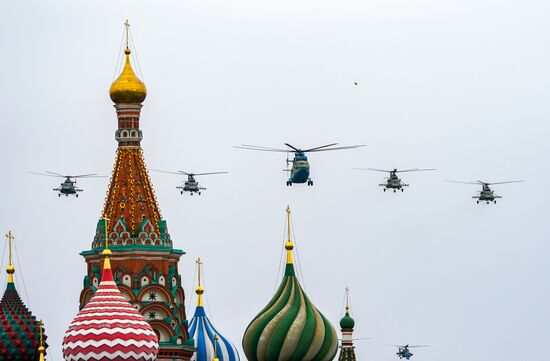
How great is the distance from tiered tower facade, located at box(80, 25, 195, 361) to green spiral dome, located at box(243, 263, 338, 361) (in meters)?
2.93

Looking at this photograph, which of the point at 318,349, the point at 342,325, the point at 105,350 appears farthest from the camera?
the point at 342,325

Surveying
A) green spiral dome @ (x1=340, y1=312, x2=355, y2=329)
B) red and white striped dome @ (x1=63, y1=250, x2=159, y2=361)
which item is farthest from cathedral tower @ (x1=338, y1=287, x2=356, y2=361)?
red and white striped dome @ (x1=63, y1=250, x2=159, y2=361)

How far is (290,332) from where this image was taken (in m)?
157

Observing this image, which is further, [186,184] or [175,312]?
[186,184]

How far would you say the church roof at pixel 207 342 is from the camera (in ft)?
534

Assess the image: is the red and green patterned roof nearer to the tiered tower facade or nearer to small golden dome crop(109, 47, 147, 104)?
the tiered tower facade

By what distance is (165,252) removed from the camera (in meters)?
159

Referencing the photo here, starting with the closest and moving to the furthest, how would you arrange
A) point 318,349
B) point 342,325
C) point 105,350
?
point 105,350 < point 318,349 < point 342,325

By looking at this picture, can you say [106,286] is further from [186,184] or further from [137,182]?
[186,184]

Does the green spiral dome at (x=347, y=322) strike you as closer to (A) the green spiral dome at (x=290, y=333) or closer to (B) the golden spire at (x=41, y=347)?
(A) the green spiral dome at (x=290, y=333)

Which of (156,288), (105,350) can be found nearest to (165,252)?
(156,288)

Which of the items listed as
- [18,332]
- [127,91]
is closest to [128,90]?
[127,91]

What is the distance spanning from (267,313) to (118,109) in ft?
34.3

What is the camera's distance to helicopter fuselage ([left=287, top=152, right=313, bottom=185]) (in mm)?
171500
